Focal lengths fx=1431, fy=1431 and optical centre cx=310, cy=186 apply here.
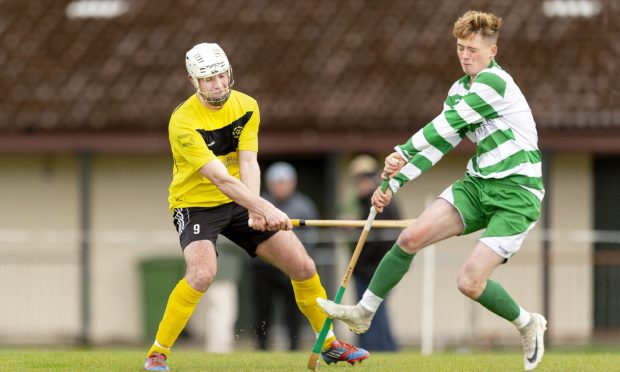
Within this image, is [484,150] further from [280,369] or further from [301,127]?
[301,127]

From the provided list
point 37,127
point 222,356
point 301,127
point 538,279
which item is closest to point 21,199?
point 37,127

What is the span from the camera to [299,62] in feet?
64.6

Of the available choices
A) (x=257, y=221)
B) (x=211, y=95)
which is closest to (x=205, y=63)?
(x=211, y=95)

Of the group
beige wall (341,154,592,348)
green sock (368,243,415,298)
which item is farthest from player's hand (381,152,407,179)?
beige wall (341,154,592,348)

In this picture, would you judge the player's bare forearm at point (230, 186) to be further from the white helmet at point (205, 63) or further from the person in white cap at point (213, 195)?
the white helmet at point (205, 63)

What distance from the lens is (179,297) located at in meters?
9.51

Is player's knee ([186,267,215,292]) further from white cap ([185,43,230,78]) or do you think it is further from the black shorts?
white cap ([185,43,230,78])

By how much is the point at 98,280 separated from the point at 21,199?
1724 mm

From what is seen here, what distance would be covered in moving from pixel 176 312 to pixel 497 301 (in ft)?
6.96

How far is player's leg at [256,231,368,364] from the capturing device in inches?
382

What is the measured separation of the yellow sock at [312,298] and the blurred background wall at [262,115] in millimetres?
8013

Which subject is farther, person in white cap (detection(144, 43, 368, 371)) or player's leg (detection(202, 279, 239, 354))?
player's leg (detection(202, 279, 239, 354))

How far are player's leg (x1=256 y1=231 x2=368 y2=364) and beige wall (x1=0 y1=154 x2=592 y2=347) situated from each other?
22.4 feet

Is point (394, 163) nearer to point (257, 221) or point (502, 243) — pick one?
point (502, 243)
